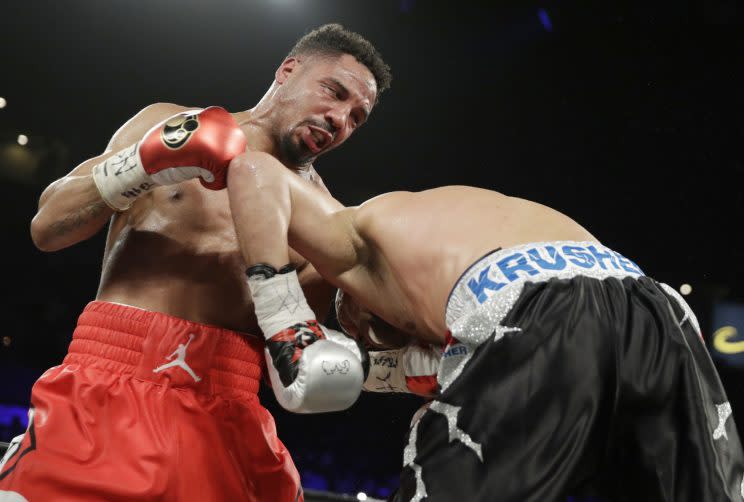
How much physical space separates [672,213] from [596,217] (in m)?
0.49

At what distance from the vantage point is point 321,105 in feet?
6.17

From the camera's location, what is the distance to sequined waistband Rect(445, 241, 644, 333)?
1.08 m

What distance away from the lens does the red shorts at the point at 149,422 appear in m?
1.29

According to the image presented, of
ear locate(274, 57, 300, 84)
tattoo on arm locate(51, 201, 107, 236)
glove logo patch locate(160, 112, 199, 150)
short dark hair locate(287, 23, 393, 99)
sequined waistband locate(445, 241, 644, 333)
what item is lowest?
tattoo on arm locate(51, 201, 107, 236)

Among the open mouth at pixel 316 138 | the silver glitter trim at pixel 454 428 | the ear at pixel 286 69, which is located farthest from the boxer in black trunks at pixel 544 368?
the ear at pixel 286 69

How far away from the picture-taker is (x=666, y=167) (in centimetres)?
466

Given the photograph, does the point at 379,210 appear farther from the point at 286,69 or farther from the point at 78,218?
the point at 286,69

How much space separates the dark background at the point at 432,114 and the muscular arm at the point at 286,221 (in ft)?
12.0

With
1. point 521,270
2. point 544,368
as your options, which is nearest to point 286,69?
point 521,270

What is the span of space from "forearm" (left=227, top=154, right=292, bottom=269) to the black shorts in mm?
356

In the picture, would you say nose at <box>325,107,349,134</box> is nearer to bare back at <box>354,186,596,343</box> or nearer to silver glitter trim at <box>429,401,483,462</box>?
bare back at <box>354,186,596,343</box>

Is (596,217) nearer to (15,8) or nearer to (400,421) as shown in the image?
(400,421)

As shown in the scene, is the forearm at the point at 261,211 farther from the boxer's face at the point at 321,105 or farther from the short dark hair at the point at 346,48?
the short dark hair at the point at 346,48

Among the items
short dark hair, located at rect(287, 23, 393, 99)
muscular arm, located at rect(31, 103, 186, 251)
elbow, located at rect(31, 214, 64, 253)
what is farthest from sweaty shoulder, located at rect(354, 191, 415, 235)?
short dark hair, located at rect(287, 23, 393, 99)
